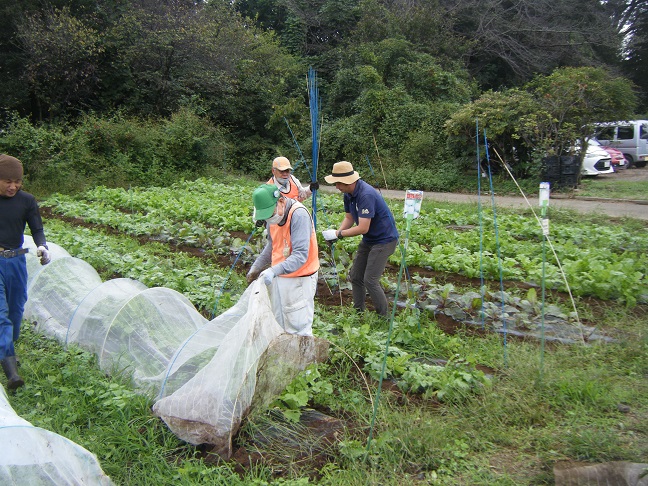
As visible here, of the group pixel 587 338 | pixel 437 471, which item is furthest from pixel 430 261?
pixel 437 471

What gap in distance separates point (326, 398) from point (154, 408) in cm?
112

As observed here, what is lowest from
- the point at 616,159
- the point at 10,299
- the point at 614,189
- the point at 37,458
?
the point at 614,189

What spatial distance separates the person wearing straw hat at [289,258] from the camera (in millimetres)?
4172

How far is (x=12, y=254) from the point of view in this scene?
4.50 metres

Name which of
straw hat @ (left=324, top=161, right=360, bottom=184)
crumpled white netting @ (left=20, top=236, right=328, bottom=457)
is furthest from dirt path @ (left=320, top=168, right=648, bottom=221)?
crumpled white netting @ (left=20, top=236, right=328, bottom=457)

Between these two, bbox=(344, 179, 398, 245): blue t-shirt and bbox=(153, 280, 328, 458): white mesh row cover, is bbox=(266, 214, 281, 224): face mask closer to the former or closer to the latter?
bbox=(153, 280, 328, 458): white mesh row cover

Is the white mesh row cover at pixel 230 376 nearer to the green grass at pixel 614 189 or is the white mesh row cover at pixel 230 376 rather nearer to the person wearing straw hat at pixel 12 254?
the person wearing straw hat at pixel 12 254

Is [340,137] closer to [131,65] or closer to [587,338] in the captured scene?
[131,65]

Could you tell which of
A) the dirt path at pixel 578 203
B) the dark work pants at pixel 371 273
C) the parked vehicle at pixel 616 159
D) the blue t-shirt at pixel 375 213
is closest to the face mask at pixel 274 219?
the blue t-shirt at pixel 375 213

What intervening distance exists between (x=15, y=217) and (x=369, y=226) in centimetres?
294

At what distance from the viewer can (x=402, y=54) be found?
2114cm

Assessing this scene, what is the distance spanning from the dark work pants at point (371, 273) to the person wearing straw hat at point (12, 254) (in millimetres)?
2757

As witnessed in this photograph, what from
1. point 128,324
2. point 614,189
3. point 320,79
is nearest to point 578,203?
point 614,189

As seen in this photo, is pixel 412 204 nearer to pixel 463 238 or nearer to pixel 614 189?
pixel 463 238
